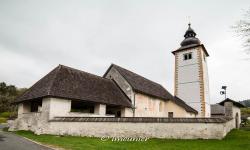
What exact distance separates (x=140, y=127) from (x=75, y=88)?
745 cm

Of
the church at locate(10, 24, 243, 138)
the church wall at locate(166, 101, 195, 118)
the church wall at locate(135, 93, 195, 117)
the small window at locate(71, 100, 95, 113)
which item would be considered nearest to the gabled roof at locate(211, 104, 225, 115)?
the church at locate(10, 24, 243, 138)

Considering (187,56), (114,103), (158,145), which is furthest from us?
(187,56)

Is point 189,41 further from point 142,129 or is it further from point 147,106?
point 142,129

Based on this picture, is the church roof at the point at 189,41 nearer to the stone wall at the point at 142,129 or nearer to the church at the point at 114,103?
the church at the point at 114,103

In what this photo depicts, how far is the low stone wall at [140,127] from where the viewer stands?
1411 centimetres

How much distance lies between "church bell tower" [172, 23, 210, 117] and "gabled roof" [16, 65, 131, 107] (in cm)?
1321

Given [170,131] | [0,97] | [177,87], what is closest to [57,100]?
[170,131]

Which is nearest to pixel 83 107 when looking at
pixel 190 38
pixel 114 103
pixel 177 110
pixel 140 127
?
pixel 114 103

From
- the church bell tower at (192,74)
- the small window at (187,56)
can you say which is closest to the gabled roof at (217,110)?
the church bell tower at (192,74)

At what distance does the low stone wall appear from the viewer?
555 inches

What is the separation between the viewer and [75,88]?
19766 mm

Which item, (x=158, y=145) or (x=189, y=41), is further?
(x=189, y=41)

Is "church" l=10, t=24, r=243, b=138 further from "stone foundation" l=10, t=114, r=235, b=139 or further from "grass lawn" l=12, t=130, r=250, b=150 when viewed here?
"grass lawn" l=12, t=130, r=250, b=150

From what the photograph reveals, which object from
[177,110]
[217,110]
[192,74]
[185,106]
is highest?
[192,74]
